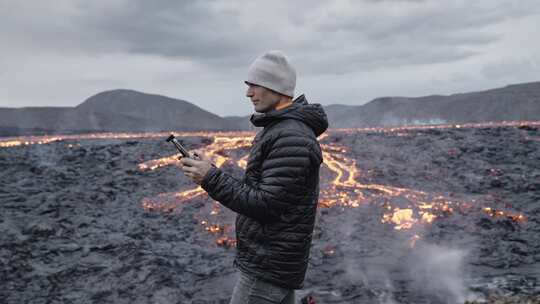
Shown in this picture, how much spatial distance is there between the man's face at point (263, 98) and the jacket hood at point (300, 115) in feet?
0.18

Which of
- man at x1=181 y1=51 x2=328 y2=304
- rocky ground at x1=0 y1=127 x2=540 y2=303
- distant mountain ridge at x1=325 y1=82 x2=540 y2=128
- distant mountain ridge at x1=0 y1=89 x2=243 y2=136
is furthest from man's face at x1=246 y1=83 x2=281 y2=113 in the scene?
distant mountain ridge at x1=325 y1=82 x2=540 y2=128

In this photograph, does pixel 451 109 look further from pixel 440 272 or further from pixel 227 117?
pixel 440 272

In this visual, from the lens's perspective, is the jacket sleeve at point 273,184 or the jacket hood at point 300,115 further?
the jacket hood at point 300,115

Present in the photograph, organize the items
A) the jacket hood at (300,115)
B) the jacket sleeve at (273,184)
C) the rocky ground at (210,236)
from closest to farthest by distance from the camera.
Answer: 1. the jacket sleeve at (273,184)
2. the jacket hood at (300,115)
3. the rocky ground at (210,236)

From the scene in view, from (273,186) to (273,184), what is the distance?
1 cm

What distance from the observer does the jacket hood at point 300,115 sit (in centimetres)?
281

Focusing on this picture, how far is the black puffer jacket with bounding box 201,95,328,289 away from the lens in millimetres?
2682

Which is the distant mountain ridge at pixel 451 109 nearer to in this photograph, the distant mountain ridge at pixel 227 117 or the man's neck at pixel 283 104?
the distant mountain ridge at pixel 227 117

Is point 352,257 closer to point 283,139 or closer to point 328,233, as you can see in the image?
point 328,233

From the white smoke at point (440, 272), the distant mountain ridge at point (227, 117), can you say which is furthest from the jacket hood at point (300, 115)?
the distant mountain ridge at point (227, 117)

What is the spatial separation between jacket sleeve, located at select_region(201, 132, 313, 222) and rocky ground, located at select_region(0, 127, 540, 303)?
211 inches

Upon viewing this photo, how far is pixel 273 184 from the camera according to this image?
267cm

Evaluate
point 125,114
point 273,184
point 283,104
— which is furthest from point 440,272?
point 125,114

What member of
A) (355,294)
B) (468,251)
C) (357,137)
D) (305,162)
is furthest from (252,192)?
(357,137)
